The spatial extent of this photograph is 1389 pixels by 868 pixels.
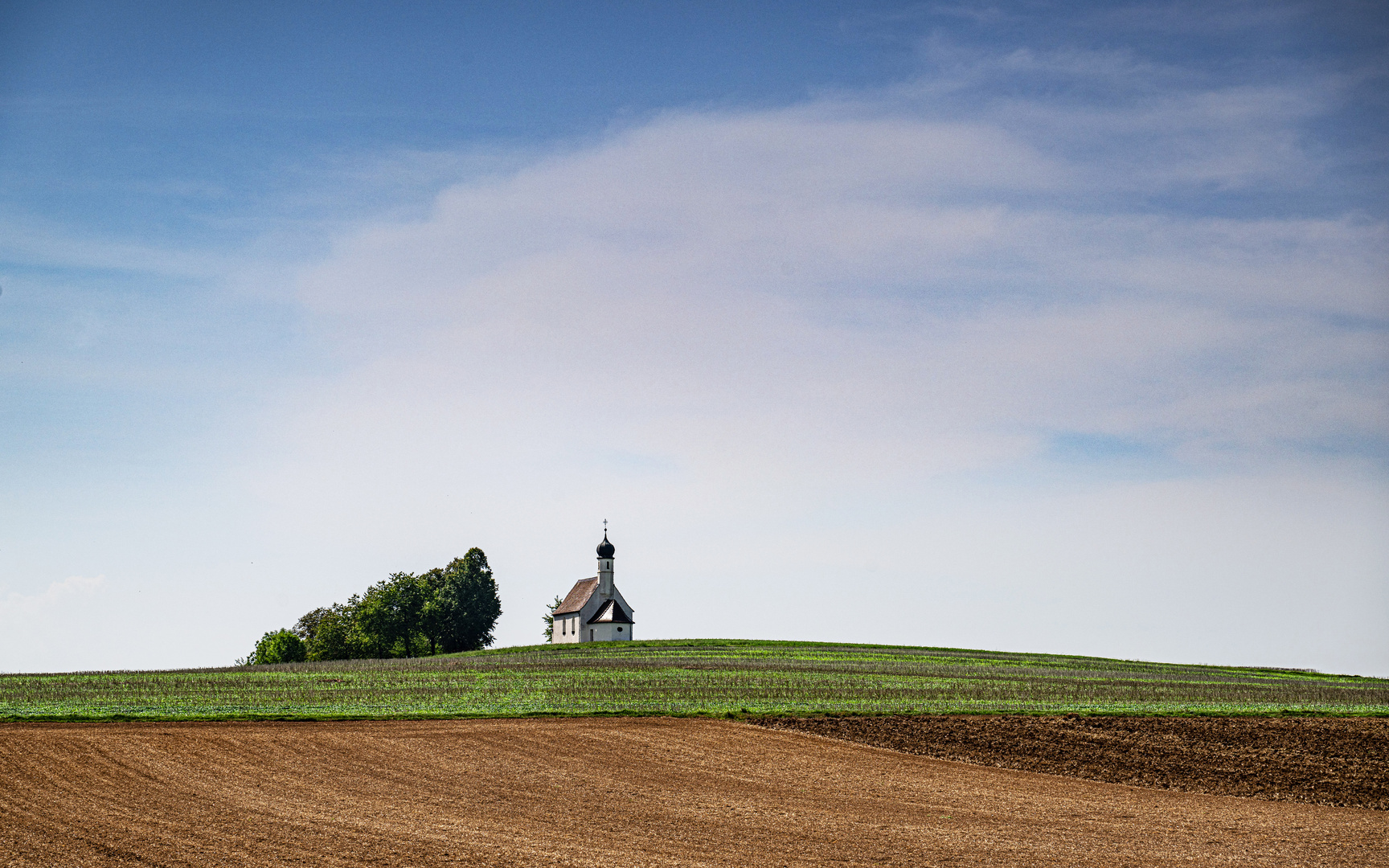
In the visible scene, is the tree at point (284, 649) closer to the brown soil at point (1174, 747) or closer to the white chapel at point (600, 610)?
the white chapel at point (600, 610)

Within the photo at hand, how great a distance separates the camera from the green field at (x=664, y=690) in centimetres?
4231

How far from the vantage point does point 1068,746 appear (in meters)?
34.4

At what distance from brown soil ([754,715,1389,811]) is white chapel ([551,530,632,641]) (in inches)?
3271

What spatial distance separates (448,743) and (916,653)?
5748 centimetres

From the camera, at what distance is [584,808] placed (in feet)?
81.2

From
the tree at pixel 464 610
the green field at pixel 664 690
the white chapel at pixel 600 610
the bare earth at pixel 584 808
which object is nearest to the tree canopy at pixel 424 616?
the tree at pixel 464 610

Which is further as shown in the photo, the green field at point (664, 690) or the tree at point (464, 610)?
the tree at point (464, 610)

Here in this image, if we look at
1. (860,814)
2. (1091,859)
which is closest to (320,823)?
(860,814)

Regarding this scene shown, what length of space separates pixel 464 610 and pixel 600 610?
1597 centimetres

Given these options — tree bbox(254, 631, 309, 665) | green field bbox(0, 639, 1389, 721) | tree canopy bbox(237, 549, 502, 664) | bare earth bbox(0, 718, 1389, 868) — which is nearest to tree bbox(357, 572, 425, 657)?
tree canopy bbox(237, 549, 502, 664)

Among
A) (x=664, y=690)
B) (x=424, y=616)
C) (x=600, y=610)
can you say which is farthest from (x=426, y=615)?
(x=664, y=690)

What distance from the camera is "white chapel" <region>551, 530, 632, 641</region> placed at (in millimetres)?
121188

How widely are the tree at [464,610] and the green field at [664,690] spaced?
3881 cm

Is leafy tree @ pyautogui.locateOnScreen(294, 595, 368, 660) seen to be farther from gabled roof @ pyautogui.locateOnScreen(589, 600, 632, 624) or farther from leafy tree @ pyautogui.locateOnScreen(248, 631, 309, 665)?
gabled roof @ pyautogui.locateOnScreen(589, 600, 632, 624)
